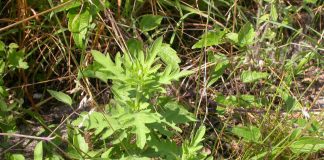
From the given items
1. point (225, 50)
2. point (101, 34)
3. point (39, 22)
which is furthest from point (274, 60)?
point (39, 22)

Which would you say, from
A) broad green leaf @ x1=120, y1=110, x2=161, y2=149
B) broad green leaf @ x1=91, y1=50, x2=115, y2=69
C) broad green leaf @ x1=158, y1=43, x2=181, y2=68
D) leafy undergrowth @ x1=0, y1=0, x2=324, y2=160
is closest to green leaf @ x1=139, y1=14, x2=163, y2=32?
leafy undergrowth @ x1=0, y1=0, x2=324, y2=160

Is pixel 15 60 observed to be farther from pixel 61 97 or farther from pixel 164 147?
pixel 164 147

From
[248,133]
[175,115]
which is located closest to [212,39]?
[248,133]

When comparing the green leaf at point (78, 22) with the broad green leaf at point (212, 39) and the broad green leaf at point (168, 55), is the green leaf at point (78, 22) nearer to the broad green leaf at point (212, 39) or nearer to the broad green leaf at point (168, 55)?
the broad green leaf at point (168, 55)

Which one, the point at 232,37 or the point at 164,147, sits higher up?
the point at 232,37

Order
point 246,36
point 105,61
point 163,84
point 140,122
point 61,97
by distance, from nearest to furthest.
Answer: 1. point 140,122
2. point 105,61
3. point 61,97
4. point 163,84
5. point 246,36

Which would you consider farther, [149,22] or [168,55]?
[149,22]
